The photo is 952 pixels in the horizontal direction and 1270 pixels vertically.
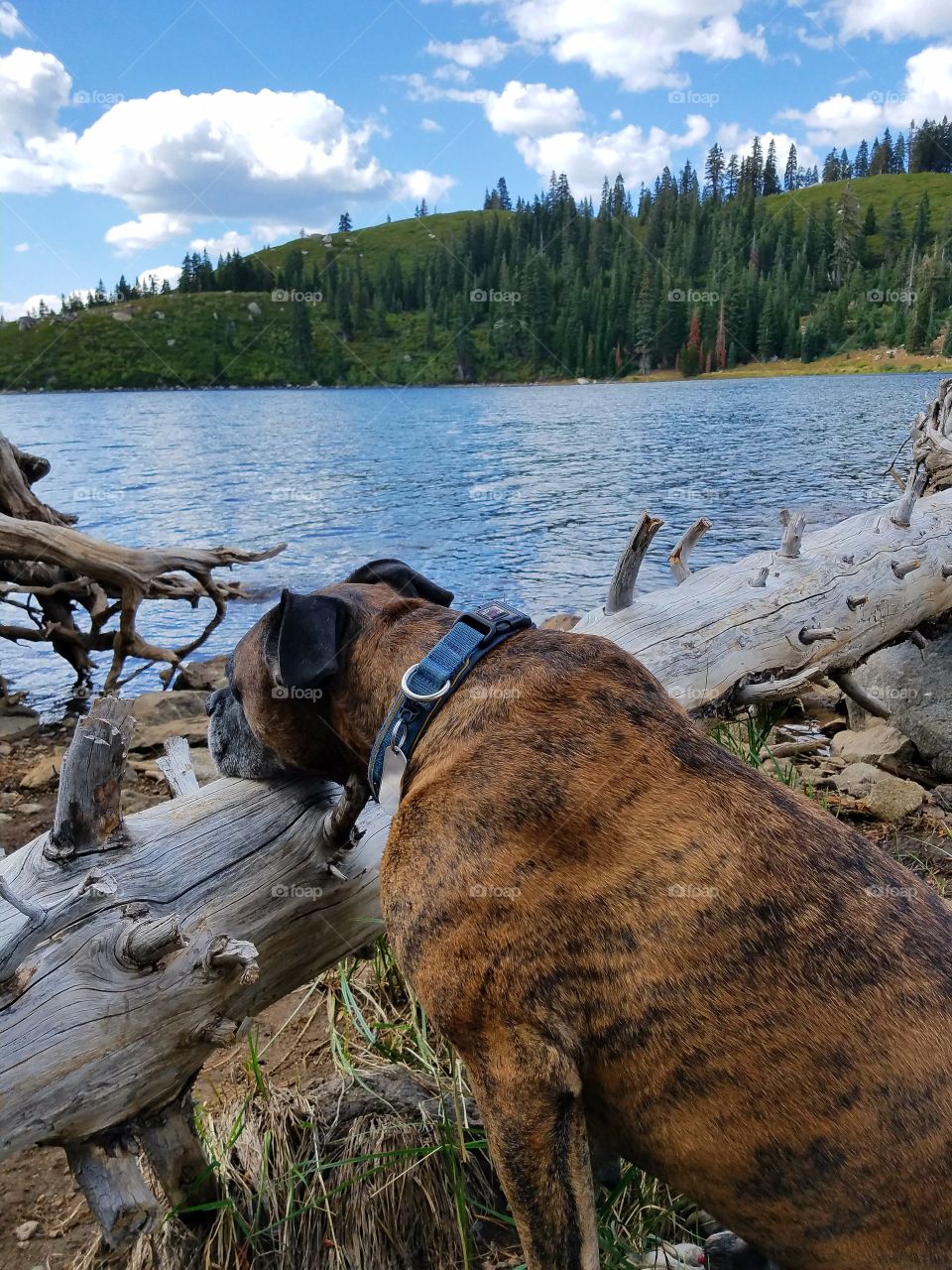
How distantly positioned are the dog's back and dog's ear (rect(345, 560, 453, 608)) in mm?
1148

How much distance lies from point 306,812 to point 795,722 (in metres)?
6.31

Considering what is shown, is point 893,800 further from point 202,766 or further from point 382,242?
point 382,242

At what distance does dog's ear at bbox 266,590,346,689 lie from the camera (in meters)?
3.12

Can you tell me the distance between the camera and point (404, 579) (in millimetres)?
3814

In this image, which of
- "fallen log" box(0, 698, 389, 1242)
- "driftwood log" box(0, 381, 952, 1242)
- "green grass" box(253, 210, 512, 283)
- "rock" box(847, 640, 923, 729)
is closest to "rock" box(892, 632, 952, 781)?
"rock" box(847, 640, 923, 729)

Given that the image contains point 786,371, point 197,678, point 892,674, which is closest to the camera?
point 892,674

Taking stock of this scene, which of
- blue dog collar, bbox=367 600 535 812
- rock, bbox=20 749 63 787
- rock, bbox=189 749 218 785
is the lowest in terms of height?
rock, bbox=20 749 63 787

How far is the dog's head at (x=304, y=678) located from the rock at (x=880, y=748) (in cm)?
484

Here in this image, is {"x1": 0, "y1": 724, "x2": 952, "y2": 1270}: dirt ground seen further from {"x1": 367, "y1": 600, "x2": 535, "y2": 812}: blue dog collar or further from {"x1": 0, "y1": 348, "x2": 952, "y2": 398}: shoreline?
{"x1": 0, "y1": 348, "x2": 952, "y2": 398}: shoreline

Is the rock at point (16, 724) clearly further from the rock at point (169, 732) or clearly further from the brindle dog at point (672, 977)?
the brindle dog at point (672, 977)

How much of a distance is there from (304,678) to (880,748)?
5.70m

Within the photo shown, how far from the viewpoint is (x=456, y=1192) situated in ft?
10.7

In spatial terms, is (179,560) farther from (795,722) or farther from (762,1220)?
(762,1220)

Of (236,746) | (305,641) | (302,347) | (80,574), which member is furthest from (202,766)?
(302,347)
